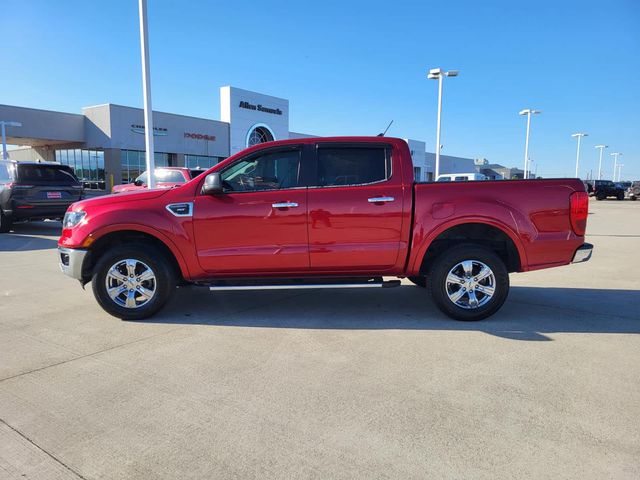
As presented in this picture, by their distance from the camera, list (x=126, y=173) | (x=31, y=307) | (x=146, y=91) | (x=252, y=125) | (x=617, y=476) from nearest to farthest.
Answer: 1. (x=617, y=476)
2. (x=31, y=307)
3. (x=146, y=91)
4. (x=126, y=173)
5. (x=252, y=125)

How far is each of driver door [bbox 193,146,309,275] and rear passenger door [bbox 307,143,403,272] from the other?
0.16 m

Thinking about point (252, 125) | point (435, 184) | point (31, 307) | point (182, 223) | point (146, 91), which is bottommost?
point (31, 307)

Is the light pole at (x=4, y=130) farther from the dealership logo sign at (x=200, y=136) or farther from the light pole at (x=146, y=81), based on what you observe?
the light pole at (x=146, y=81)

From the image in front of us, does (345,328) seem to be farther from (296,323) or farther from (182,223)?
(182,223)

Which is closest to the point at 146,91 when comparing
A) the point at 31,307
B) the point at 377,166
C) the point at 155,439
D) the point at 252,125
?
the point at 31,307

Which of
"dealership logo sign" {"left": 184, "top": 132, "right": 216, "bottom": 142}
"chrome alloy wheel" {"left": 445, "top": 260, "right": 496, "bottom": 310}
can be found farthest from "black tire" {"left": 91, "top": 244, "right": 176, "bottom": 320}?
"dealership logo sign" {"left": 184, "top": 132, "right": 216, "bottom": 142}

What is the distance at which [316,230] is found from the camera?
16.3 ft

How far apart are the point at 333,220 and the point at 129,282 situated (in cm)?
231

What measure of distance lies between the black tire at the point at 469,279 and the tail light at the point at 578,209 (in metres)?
0.88

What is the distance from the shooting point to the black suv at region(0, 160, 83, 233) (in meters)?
12.1

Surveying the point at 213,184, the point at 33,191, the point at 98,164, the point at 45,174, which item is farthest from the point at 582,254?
the point at 98,164

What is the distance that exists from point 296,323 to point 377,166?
1.93 m

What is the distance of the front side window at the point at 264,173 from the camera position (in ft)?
16.7

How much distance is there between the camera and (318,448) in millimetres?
2678
